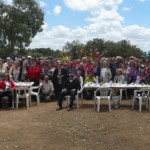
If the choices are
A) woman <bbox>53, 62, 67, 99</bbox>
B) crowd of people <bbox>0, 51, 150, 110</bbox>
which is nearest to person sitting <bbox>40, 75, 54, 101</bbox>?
crowd of people <bbox>0, 51, 150, 110</bbox>

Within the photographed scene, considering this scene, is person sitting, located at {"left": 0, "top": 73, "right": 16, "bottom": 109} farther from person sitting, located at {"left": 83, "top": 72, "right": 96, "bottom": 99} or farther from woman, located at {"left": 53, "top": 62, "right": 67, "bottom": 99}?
person sitting, located at {"left": 83, "top": 72, "right": 96, "bottom": 99}

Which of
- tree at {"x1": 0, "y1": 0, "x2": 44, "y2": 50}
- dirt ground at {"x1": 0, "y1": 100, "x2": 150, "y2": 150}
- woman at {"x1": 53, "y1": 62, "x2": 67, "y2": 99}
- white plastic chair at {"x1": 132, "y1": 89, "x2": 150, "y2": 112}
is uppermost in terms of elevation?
tree at {"x1": 0, "y1": 0, "x2": 44, "y2": 50}

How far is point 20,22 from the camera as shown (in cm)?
4034

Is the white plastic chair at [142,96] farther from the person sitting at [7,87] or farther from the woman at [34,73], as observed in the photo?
the person sitting at [7,87]

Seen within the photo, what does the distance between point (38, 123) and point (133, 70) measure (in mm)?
5407

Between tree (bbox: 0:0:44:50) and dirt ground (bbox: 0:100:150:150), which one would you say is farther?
tree (bbox: 0:0:44:50)

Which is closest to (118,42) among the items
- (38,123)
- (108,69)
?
(108,69)

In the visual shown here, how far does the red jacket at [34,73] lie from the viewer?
14.0 m

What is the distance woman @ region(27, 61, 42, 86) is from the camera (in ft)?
46.0

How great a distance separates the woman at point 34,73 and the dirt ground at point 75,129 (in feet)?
6.18

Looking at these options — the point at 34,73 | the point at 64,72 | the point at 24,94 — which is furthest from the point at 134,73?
the point at 24,94

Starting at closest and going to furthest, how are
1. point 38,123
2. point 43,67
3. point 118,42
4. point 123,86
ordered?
point 38,123 < point 123,86 < point 43,67 < point 118,42

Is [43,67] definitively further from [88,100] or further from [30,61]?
[88,100]

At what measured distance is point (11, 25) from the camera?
130 feet
